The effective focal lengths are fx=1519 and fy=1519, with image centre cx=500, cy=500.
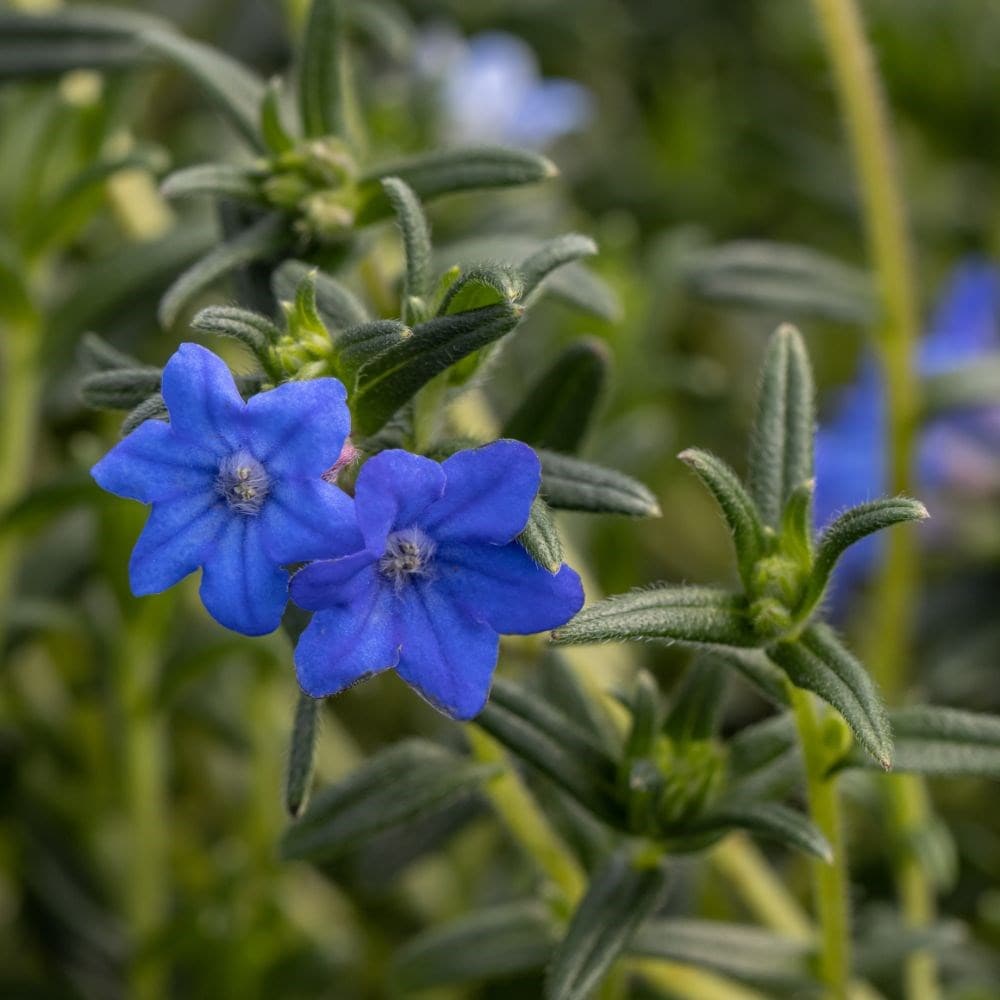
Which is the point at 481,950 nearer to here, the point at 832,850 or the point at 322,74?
the point at 832,850

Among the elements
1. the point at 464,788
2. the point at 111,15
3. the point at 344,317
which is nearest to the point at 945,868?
the point at 464,788

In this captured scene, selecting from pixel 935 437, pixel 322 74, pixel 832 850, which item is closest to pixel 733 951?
pixel 832 850

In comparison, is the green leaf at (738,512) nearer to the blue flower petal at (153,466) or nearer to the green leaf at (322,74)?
the blue flower petal at (153,466)

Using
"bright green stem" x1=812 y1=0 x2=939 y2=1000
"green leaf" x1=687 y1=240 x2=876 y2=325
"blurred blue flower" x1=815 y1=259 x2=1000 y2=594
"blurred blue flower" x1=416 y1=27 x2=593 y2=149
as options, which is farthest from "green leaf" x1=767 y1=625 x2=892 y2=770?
"blurred blue flower" x1=416 y1=27 x2=593 y2=149

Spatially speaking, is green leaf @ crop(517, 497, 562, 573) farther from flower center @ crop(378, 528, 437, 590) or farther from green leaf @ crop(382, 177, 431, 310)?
green leaf @ crop(382, 177, 431, 310)

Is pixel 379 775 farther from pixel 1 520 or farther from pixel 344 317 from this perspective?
pixel 1 520

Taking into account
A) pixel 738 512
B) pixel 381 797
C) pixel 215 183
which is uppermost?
pixel 215 183
